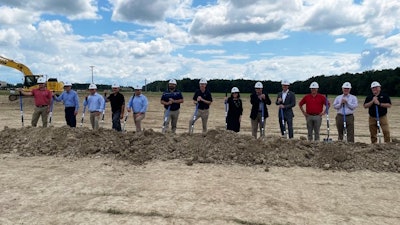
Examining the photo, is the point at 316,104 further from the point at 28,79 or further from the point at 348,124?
the point at 28,79

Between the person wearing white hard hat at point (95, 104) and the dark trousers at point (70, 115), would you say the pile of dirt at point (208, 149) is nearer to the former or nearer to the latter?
the person wearing white hard hat at point (95, 104)

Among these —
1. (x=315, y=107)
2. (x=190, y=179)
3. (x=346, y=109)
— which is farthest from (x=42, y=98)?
(x=346, y=109)

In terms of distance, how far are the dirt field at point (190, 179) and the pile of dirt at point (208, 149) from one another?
3 cm

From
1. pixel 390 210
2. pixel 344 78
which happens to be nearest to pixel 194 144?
pixel 390 210

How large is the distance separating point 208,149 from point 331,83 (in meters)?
67.3

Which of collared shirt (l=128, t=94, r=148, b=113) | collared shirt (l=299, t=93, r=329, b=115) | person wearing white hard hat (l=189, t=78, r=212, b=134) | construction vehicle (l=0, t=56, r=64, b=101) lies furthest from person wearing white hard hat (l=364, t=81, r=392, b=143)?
construction vehicle (l=0, t=56, r=64, b=101)

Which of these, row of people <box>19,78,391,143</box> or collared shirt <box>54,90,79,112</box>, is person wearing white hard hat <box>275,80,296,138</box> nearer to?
row of people <box>19,78,391,143</box>

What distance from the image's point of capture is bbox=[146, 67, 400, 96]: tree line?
2286 inches

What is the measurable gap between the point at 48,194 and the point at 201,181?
2.95 meters

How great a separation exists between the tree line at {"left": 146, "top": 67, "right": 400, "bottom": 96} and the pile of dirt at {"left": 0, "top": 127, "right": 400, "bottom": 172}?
135ft

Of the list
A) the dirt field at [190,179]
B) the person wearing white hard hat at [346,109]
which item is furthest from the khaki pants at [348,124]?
the dirt field at [190,179]

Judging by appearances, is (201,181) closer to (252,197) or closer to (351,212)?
(252,197)

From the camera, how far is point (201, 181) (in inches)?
310

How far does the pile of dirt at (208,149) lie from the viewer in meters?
9.33
